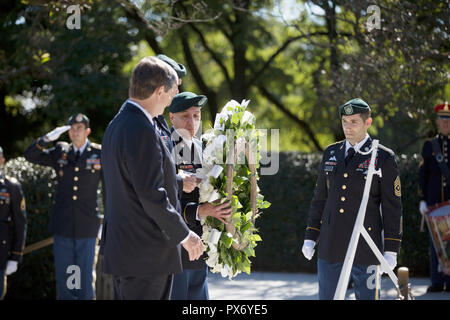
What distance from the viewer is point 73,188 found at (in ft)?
27.6

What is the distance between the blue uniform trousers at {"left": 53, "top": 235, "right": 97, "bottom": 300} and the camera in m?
8.12

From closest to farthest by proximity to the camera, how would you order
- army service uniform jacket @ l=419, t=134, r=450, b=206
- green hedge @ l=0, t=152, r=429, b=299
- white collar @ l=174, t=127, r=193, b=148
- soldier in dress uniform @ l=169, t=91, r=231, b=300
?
soldier in dress uniform @ l=169, t=91, r=231, b=300, white collar @ l=174, t=127, r=193, b=148, green hedge @ l=0, t=152, r=429, b=299, army service uniform jacket @ l=419, t=134, r=450, b=206

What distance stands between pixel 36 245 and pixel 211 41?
11.4m

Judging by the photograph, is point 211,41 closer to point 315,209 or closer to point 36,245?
point 36,245

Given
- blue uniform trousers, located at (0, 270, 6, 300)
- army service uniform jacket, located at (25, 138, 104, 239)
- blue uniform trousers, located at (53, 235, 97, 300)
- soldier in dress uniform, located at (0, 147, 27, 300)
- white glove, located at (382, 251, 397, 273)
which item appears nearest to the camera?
white glove, located at (382, 251, 397, 273)

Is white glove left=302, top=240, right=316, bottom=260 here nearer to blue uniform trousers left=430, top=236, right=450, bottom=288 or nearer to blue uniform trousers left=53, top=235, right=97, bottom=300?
blue uniform trousers left=53, top=235, right=97, bottom=300

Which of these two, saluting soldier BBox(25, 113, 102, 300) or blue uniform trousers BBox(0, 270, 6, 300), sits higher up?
saluting soldier BBox(25, 113, 102, 300)

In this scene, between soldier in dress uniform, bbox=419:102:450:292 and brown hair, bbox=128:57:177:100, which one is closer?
brown hair, bbox=128:57:177:100

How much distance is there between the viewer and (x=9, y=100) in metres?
19.2

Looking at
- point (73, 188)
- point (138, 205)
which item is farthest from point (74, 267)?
point (138, 205)

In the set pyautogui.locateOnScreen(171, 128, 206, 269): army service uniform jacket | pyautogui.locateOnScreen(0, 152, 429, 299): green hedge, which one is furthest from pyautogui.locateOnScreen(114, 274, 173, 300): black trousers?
pyautogui.locateOnScreen(0, 152, 429, 299): green hedge

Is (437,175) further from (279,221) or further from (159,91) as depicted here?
(159,91)

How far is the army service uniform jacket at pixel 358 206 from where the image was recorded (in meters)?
5.55
